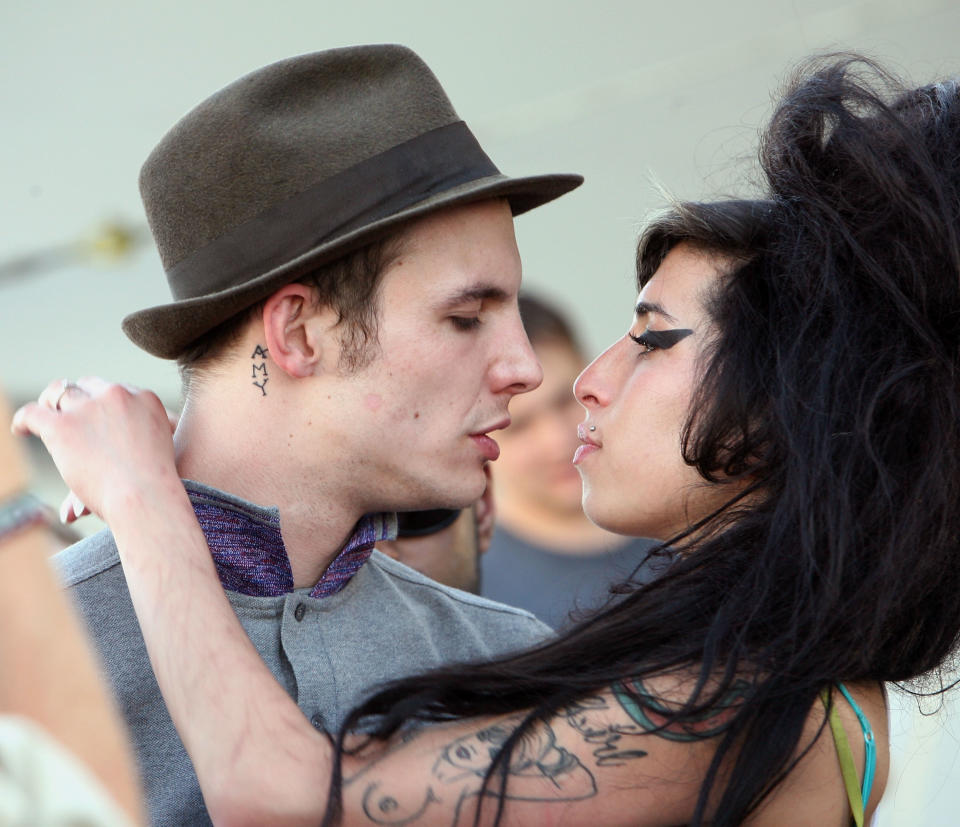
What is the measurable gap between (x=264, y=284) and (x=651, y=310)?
2.30 ft

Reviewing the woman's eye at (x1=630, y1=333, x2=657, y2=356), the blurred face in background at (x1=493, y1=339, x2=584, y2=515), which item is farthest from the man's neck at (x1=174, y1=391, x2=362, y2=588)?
the blurred face in background at (x1=493, y1=339, x2=584, y2=515)

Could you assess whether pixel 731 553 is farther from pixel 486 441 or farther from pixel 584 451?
pixel 486 441

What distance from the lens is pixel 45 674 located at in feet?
2.63

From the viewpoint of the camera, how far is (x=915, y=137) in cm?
196

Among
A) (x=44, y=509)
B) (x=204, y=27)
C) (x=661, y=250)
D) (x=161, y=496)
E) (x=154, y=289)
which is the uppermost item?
(x=204, y=27)

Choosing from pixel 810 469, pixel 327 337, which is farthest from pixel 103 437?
pixel 810 469

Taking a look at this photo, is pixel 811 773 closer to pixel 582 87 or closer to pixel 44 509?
pixel 44 509

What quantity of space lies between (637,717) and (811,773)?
0.28 m

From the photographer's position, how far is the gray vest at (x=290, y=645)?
189 centimetres

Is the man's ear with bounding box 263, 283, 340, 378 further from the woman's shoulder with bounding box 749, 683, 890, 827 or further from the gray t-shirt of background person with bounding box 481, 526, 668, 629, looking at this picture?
the gray t-shirt of background person with bounding box 481, 526, 668, 629

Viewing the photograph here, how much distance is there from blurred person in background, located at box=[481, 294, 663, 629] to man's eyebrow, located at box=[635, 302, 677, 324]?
1.61 m

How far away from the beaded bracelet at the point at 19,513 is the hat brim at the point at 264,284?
3.98ft

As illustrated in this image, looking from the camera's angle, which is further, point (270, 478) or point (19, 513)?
point (270, 478)

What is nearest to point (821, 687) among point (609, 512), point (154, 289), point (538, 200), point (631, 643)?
point (631, 643)
